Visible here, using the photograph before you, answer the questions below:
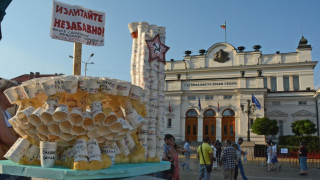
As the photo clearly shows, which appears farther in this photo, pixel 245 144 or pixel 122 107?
pixel 245 144

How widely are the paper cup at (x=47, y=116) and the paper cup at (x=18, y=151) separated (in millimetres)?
518

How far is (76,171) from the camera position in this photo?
301 cm

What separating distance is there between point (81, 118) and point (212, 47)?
1635 inches

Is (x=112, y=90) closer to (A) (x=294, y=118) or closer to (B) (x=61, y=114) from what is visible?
(B) (x=61, y=114)

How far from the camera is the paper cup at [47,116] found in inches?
130

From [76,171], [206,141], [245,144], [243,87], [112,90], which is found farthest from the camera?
[243,87]

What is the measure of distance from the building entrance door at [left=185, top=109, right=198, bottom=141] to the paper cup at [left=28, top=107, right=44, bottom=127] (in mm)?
32644

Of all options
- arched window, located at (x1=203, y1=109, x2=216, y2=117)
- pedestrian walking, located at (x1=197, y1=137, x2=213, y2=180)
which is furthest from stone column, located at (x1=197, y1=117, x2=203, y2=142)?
pedestrian walking, located at (x1=197, y1=137, x2=213, y2=180)

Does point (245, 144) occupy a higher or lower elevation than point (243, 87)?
lower

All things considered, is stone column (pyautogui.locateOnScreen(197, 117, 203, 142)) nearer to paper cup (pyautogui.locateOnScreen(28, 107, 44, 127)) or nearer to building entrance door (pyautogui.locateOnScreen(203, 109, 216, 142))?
building entrance door (pyautogui.locateOnScreen(203, 109, 216, 142))

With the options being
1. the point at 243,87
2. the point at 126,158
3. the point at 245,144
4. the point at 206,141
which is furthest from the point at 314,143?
the point at 126,158

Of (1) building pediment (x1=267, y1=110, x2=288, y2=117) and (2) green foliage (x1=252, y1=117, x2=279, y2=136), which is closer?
(2) green foliage (x1=252, y1=117, x2=279, y2=136)

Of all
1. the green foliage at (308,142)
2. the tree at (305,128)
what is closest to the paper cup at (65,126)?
the green foliage at (308,142)

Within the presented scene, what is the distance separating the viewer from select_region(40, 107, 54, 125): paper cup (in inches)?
130
